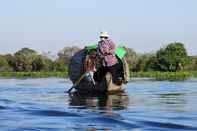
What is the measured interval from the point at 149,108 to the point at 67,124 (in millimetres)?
3141

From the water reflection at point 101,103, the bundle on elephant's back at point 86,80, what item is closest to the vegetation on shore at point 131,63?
the bundle on elephant's back at point 86,80

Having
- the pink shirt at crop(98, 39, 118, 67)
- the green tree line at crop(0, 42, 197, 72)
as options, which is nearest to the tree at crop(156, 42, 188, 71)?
the green tree line at crop(0, 42, 197, 72)

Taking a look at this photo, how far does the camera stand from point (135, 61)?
70125mm

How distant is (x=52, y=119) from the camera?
8992 mm

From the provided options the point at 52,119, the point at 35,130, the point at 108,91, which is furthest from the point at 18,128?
the point at 108,91

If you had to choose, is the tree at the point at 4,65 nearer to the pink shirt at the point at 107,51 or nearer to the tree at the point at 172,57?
the tree at the point at 172,57

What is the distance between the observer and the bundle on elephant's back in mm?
17797

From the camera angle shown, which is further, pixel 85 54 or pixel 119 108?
pixel 85 54

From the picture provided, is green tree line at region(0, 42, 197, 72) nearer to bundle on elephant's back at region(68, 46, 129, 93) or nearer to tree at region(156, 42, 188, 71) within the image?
tree at region(156, 42, 188, 71)

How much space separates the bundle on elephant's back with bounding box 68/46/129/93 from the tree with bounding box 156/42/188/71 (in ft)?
125

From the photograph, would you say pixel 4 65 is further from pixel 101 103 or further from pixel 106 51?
pixel 101 103

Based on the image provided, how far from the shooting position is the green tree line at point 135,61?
188 feet

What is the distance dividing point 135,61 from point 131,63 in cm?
147

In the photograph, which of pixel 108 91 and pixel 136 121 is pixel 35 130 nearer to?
pixel 136 121
